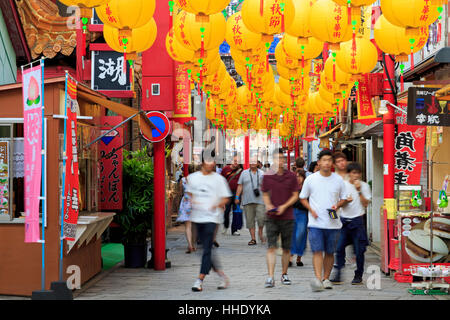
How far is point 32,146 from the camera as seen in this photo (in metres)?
8.98

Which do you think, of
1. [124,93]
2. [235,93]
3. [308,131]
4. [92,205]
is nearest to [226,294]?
[92,205]

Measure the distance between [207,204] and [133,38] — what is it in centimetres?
306

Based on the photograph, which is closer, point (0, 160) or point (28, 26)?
point (0, 160)

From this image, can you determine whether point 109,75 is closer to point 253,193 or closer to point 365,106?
A: point 253,193

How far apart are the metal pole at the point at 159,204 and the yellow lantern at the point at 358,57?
4.00 metres

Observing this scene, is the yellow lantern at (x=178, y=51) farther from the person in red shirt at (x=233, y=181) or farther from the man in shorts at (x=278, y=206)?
the person in red shirt at (x=233, y=181)

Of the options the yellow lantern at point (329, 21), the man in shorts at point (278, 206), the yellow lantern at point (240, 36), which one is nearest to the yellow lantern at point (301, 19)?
the yellow lantern at point (329, 21)

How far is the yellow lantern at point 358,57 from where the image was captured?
38.3ft

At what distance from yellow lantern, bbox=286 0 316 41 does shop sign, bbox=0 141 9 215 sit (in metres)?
5.05

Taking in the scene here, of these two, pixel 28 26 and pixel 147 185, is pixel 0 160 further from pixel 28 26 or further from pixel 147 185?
pixel 28 26

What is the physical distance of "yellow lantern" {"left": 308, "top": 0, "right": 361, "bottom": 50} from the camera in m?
9.84

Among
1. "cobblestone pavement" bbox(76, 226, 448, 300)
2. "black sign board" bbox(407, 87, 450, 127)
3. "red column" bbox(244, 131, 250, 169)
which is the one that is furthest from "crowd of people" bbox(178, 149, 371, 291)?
"red column" bbox(244, 131, 250, 169)

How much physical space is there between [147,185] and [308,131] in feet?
60.7

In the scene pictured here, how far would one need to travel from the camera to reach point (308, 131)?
3041 cm
